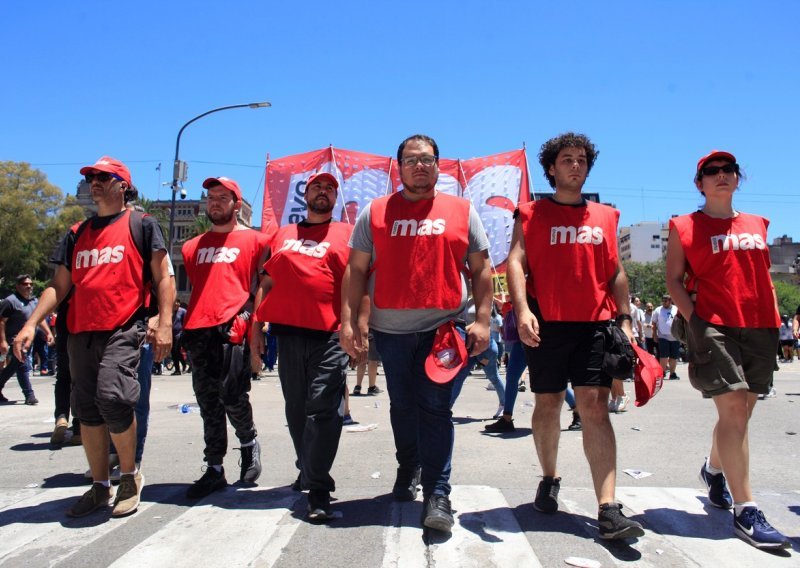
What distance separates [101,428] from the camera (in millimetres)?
4043

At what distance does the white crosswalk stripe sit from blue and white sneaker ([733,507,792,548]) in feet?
0.21

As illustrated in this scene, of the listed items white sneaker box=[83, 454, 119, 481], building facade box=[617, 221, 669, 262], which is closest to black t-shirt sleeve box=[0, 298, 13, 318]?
white sneaker box=[83, 454, 119, 481]

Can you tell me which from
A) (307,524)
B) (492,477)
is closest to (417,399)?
(307,524)

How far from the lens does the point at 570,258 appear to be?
372cm

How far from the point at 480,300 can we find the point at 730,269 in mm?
1428

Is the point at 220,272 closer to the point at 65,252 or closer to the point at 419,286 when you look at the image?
the point at 65,252

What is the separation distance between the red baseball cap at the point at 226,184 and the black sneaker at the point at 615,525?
10.1 ft

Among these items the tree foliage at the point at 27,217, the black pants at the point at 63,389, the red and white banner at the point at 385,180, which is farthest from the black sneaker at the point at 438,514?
the tree foliage at the point at 27,217

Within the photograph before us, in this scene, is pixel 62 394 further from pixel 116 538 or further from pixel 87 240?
pixel 116 538

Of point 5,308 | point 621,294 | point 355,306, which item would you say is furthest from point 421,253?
point 5,308

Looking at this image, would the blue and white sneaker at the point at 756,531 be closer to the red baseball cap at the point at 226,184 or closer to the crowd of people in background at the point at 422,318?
the crowd of people in background at the point at 422,318

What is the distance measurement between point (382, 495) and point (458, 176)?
12.6 meters

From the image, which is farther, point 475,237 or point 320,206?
point 320,206

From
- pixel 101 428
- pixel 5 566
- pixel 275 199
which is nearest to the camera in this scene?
pixel 5 566
